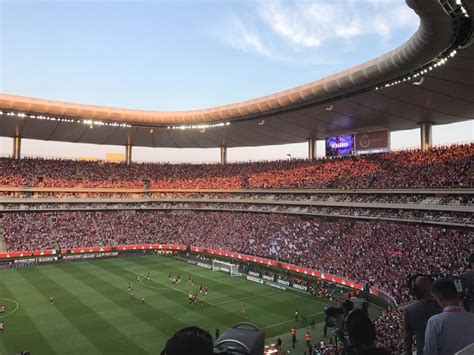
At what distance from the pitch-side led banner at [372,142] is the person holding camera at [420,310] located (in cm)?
4672

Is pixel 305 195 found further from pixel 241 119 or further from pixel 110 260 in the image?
pixel 110 260

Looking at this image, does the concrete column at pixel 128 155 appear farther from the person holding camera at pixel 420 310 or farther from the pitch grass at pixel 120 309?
the person holding camera at pixel 420 310

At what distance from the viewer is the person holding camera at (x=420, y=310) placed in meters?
5.92

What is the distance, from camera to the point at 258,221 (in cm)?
5628

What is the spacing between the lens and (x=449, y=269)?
2869 centimetres

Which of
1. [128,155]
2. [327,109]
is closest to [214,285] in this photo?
[327,109]

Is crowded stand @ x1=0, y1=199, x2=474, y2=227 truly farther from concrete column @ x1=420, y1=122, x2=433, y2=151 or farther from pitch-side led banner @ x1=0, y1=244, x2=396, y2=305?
concrete column @ x1=420, y1=122, x2=433, y2=151

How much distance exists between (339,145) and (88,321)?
39515 millimetres

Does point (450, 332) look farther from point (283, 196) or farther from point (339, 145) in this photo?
point (339, 145)

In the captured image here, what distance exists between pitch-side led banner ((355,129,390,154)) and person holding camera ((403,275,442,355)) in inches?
1839

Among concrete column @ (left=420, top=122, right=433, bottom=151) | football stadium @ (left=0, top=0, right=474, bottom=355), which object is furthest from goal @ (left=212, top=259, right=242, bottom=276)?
concrete column @ (left=420, top=122, right=433, bottom=151)

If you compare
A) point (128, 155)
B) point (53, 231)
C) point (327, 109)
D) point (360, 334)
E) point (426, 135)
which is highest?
point (327, 109)

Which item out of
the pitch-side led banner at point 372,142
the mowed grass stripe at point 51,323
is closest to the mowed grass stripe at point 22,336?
the mowed grass stripe at point 51,323

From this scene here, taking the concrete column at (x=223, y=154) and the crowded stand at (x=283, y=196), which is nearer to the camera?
the crowded stand at (x=283, y=196)
